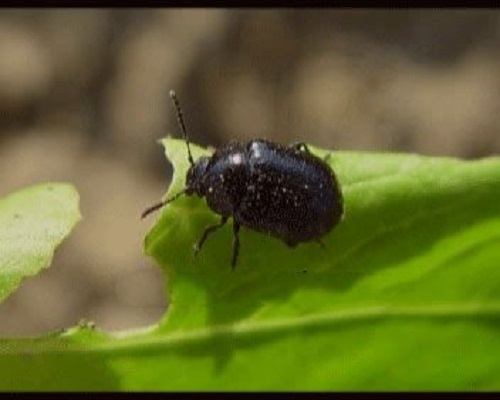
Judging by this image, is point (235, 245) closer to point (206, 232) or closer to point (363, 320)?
point (206, 232)

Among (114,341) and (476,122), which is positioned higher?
(476,122)

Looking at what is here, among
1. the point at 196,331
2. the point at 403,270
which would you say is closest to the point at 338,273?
the point at 403,270

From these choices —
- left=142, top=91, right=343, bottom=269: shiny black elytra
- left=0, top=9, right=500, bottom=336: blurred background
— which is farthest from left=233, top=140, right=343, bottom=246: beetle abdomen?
left=0, top=9, right=500, bottom=336: blurred background

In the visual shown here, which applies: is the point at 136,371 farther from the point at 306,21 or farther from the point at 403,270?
the point at 306,21

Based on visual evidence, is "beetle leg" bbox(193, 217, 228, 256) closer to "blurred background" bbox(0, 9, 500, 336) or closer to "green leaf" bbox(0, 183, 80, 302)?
"green leaf" bbox(0, 183, 80, 302)

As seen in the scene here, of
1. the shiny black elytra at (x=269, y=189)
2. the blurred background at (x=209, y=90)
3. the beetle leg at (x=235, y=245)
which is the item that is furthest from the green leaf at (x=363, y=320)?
the blurred background at (x=209, y=90)

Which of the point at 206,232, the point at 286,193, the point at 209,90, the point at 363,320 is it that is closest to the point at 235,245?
the point at 206,232
